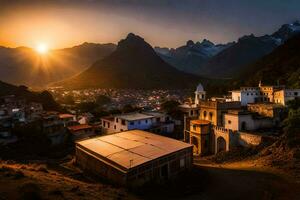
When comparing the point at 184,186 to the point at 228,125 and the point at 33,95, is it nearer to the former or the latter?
the point at 228,125

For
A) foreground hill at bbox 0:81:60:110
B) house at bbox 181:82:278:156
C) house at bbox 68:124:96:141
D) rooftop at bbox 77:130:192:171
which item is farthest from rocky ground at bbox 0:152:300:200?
foreground hill at bbox 0:81:60:110

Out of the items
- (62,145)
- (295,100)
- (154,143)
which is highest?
(295,100)

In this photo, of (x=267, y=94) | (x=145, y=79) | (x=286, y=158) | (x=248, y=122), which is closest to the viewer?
(x=286, y=158)

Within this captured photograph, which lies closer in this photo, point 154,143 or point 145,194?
point 145,194

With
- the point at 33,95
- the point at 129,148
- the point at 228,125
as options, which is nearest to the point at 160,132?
the point at 228,125

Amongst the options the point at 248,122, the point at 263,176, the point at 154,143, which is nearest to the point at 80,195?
the point at 154,143

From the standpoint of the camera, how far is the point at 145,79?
156 metres

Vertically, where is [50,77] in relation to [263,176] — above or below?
above

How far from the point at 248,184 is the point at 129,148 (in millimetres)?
9214

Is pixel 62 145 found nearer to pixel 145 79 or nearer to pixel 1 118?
pixel 1 118

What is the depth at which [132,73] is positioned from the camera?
159500 mm

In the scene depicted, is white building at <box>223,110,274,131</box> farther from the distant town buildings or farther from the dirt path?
the distant town buildings

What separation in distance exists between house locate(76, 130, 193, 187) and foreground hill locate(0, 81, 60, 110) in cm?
4285

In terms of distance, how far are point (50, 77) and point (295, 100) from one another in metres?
187
